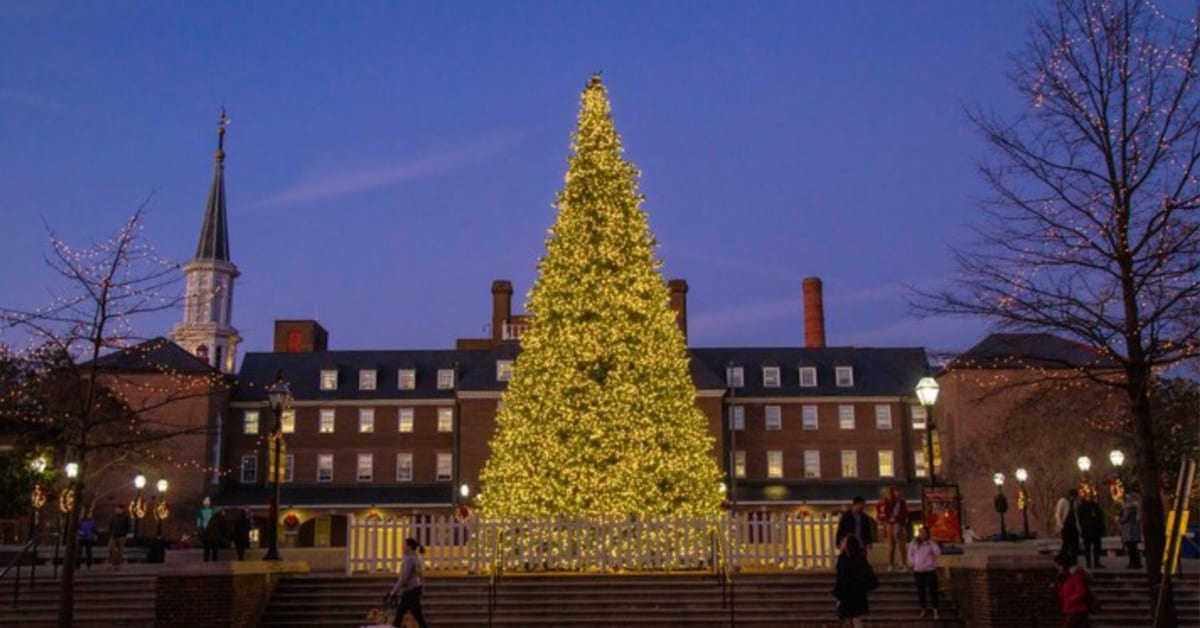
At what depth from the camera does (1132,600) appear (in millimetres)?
20969

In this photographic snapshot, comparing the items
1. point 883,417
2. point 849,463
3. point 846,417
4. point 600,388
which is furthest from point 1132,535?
point 846,417

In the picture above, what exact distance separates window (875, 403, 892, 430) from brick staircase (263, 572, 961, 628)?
47.4m

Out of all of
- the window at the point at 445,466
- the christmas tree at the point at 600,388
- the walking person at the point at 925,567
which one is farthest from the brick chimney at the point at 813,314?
the walking person at the point at 925,567

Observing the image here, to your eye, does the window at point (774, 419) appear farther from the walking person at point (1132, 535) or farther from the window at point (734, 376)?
the walking person at point (1132, 535)

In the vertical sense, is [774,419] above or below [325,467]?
above

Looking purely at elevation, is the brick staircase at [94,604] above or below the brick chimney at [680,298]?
below

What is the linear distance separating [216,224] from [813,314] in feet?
153

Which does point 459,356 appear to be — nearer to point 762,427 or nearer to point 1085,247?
point 762,427

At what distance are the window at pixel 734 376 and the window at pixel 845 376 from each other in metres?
5.45

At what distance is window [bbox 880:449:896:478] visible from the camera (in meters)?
67.9

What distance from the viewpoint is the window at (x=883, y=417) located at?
225ft

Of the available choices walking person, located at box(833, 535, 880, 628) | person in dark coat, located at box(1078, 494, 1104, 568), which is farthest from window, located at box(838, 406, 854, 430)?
walking person, located at box(833, 535, 880, 628)

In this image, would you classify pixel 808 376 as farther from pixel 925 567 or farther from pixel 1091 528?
pixel 925 567

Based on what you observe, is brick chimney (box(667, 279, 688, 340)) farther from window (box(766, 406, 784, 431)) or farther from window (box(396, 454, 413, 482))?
window (box(396, 454, 413, 482))
